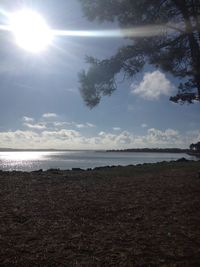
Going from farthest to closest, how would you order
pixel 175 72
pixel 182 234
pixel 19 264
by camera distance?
pixel 175 72, pixel 182 234, pixel 19 264

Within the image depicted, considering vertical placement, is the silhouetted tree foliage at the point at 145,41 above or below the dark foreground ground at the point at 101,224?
above

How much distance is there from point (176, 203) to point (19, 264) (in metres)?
5.47

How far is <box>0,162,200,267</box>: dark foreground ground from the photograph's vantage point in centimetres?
707

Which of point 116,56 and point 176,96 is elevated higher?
point 116,56

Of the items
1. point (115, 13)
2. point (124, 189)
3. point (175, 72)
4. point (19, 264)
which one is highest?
point (115, 13)

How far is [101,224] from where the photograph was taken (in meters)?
9.05

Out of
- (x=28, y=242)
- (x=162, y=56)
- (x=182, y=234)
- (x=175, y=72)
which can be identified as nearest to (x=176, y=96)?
A: (x=175, y=72)

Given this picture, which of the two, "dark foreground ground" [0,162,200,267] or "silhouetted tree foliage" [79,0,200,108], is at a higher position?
"silhouetted tree foliage" [79,0,200,108]

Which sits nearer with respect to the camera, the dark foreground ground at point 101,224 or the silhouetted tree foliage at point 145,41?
the dark foreground ground at point 101,224

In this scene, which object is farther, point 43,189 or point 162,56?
point 162,56

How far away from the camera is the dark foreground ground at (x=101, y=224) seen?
707 centimetres

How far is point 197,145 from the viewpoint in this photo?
33.5 metres

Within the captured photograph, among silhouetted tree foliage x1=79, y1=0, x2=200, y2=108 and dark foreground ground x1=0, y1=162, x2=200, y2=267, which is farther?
silhouetted tree foliage x1=79, y1=0, x2=200, y2=108

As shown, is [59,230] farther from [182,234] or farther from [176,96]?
[176,96]
